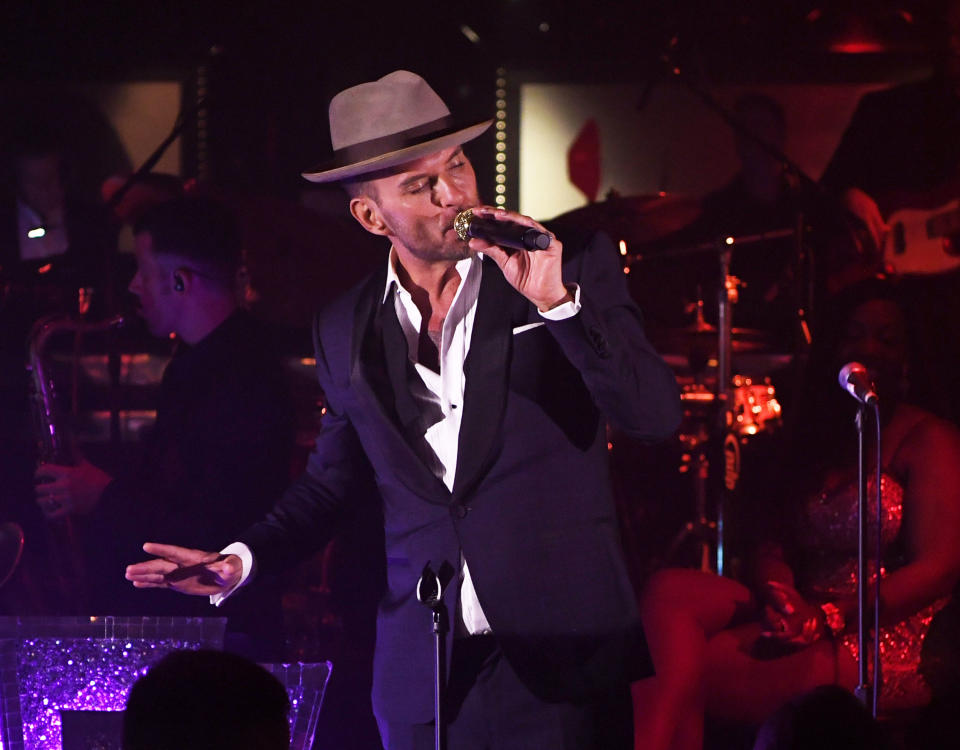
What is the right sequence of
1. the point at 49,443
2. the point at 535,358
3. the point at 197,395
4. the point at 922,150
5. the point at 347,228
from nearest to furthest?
the point at 535,358 < the point at 197,395 < the point at 49,443 < the point at 347,228 < the point at 922,150

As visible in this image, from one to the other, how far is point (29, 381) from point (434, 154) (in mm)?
2836

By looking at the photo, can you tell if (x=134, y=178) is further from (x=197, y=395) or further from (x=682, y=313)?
(x=682, y=313)

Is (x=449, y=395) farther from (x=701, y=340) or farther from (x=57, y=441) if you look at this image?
(x=701, y=340)

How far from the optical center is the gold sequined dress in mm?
3732

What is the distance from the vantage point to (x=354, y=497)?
9.08ft

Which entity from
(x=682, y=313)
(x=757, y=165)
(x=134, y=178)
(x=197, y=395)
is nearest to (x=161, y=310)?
(x=197, y=395)

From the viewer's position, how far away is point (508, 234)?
218 cm

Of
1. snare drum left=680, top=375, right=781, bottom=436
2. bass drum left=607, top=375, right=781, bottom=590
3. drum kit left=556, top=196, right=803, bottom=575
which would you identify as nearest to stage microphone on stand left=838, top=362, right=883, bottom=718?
bass drum left=607, top=375, right=781, bottom=590

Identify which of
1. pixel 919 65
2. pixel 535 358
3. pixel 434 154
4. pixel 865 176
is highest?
pixel 919 65

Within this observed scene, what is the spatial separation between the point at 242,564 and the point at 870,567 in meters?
2.29

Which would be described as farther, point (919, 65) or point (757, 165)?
point (919, 65)

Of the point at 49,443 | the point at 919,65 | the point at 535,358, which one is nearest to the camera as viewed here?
the point at 535,358

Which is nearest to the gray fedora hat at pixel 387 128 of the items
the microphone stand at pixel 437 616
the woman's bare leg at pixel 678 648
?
the microphone stand at pixel 437 616

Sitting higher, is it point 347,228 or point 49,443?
point 347,228
